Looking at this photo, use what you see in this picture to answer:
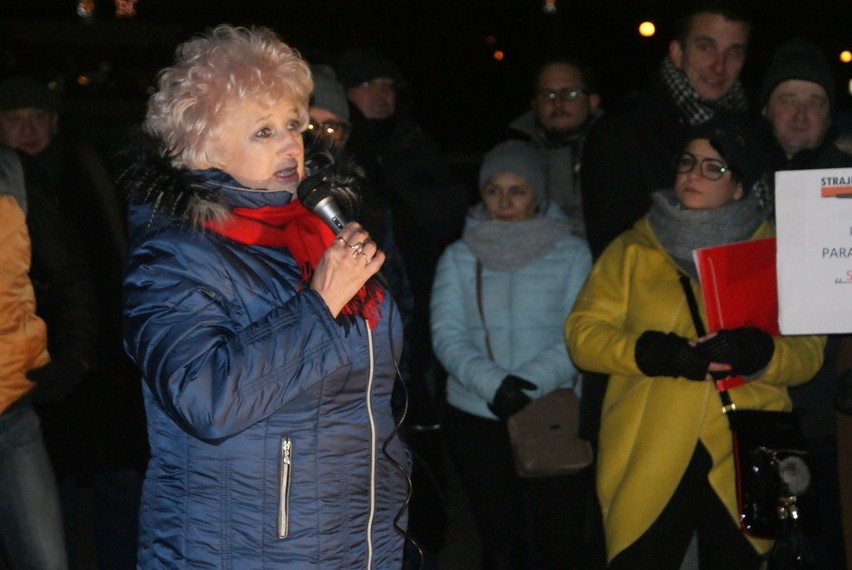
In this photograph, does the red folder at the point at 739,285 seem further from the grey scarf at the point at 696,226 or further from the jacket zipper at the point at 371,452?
the jacket zipper at the point at 371,452

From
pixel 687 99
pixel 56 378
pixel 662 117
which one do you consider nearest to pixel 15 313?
pixel 56 378

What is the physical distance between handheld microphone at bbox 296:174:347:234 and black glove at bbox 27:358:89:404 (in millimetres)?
1928

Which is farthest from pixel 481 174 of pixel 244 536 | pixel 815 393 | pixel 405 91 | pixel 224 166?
pixel 244 536

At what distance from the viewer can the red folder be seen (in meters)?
4.24

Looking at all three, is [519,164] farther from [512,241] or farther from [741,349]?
[741,349]

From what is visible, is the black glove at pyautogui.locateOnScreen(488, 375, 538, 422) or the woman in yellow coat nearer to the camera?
the woman in yellow coat

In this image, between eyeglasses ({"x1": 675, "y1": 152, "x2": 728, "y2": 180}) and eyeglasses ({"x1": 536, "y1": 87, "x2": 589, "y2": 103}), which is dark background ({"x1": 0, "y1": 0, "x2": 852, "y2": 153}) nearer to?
eyeglasses ({"x1": 536, "y1": 87, "x2": 589, "y2": 103})

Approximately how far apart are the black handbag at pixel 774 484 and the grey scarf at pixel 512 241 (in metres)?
1.36

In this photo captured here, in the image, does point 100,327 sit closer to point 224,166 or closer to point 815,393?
point 224,166

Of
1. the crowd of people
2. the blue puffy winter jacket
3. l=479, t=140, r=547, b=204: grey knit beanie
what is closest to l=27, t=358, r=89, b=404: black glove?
the crowd of people

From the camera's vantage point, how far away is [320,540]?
2834mm

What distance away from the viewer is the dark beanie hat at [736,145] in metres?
4.56

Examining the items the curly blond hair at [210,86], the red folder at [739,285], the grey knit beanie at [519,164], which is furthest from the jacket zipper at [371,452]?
the grey knit beanie at [519,164]

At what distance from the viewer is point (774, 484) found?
4.06 m
